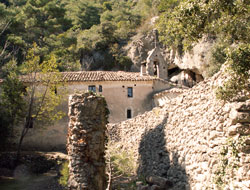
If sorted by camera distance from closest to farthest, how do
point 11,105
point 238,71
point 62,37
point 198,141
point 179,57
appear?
point 238,71 < point 198,141 < point 11,105 < point 179,57 < point 62,37

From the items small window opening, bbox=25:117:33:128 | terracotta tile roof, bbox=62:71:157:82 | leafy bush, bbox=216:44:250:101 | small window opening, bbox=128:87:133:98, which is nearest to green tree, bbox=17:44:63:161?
small window opening, bbox=25:117:33:128

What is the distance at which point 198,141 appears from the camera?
1041 centimetres

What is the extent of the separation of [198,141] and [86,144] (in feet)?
19.3

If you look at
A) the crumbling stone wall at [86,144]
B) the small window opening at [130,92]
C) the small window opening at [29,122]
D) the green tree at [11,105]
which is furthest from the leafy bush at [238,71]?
the small window opening at [130,92]

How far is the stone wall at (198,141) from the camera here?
774 centimetres

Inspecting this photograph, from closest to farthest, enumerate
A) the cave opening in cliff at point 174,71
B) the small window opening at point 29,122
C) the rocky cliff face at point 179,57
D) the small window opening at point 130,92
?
the small window opening at point 29,122, the small window opening at point 130,92, the rocky cliff face at point 179,57, the cave opening in cliff at point 174,71

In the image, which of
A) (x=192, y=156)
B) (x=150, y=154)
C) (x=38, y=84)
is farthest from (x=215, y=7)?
(x=38, y=84)

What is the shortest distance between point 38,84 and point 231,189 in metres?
23.6

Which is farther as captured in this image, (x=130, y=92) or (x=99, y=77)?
(x=130, y=92)

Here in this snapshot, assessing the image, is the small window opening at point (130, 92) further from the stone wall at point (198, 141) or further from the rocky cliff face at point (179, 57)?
the stone wall at point (198, 141)

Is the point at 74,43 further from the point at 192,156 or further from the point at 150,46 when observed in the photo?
the point at 192,156

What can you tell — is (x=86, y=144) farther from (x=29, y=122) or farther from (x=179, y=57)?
(x=179, y=57)

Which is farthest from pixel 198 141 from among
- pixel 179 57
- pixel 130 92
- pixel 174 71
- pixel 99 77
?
pixel 174 71

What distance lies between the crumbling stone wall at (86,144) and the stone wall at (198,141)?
282 centimetres
